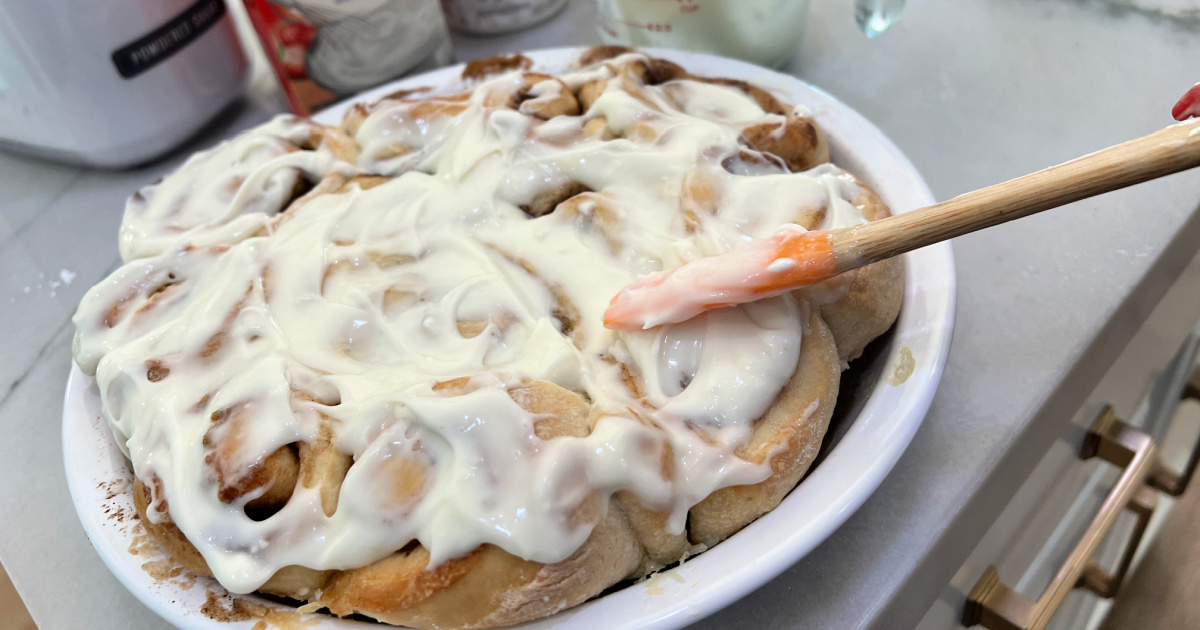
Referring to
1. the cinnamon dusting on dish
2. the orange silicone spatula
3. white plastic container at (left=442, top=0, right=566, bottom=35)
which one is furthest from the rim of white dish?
white plastic container at (left=442, top=0, right=566, bottom=35)

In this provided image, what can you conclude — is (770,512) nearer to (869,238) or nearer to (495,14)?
(869,238)

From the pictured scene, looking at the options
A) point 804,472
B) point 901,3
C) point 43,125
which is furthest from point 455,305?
point 43,125

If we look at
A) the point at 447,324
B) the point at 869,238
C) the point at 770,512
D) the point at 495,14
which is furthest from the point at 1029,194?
the point at 495,14

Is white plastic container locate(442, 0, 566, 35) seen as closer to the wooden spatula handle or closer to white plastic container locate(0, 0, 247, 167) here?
white plastic container locate(0, 0, 247, 167)

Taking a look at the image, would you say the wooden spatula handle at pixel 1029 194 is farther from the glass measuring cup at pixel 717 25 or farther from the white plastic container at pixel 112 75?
the white plastic container at pixel 112 75

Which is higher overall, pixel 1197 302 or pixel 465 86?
pixel 465 86

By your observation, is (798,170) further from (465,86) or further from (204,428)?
(204,428)
